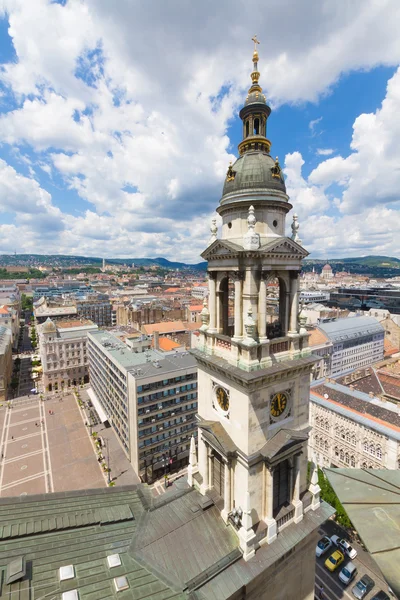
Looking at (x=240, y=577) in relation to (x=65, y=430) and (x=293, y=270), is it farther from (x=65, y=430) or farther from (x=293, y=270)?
(x=65, y=430)

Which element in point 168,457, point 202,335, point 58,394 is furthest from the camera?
point 58,394

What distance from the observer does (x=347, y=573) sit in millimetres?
36375

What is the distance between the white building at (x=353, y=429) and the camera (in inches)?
1692

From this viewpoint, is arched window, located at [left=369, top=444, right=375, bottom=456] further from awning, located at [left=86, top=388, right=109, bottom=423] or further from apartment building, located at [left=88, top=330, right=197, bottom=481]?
awning, located at [left=86, top=388, right=109, bottom=423]

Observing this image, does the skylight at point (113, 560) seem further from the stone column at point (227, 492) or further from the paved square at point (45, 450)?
the paved square at point (45, 450)

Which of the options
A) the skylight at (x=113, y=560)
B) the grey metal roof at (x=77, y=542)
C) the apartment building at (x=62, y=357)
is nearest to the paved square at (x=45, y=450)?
the apartment building at (x=62, y=357)

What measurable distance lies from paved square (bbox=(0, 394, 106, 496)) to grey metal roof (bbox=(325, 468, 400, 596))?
1943 inches

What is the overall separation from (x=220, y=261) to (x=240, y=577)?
55.8 ft

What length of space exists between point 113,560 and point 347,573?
37.8 m

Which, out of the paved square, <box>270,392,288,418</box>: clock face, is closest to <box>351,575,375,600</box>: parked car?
<box>270,392,288,418</box>: clock face

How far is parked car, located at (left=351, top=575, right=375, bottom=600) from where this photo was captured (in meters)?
34.0

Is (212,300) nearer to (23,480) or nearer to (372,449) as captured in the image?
(372,449)

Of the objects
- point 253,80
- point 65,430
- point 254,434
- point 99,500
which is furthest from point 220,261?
point 65,430

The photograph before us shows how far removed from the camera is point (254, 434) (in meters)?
16.0
